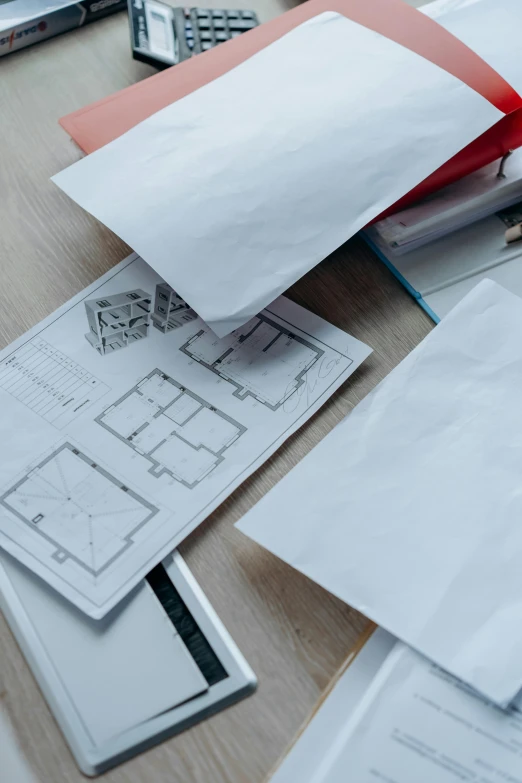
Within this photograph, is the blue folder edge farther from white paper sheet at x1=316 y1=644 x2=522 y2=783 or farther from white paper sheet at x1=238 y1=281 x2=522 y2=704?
white paper sheet at x1=316 y1=644 x2=522 y2=783

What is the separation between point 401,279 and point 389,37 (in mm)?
232

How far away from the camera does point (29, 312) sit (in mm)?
528

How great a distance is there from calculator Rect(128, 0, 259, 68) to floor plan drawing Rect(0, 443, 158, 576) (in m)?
0.44

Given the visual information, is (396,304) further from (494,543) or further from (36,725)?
(36,725)

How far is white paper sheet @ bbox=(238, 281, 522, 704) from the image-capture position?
38cm

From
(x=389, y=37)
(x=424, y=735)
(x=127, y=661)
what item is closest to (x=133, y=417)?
(x=127, y=661)

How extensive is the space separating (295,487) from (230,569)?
7cm

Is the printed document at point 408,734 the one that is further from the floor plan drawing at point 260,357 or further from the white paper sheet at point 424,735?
the floor plan drawing at point 260,357

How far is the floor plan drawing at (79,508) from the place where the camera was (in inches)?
16.1

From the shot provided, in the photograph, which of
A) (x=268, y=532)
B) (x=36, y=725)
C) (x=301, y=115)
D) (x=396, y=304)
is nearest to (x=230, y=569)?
(x=268, y=532)

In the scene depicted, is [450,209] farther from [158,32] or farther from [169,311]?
[158,32]

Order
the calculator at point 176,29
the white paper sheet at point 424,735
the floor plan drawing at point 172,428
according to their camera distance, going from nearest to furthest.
Answer: the white paper sheet at point 424,735 < the floor plan drawing at point 172,428 < the calculator at point 176,29

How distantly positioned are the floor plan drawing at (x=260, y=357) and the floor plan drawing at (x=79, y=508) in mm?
114

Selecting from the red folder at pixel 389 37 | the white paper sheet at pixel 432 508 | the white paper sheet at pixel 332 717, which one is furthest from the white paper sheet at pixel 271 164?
the white paper sheet at pixel 332 717
